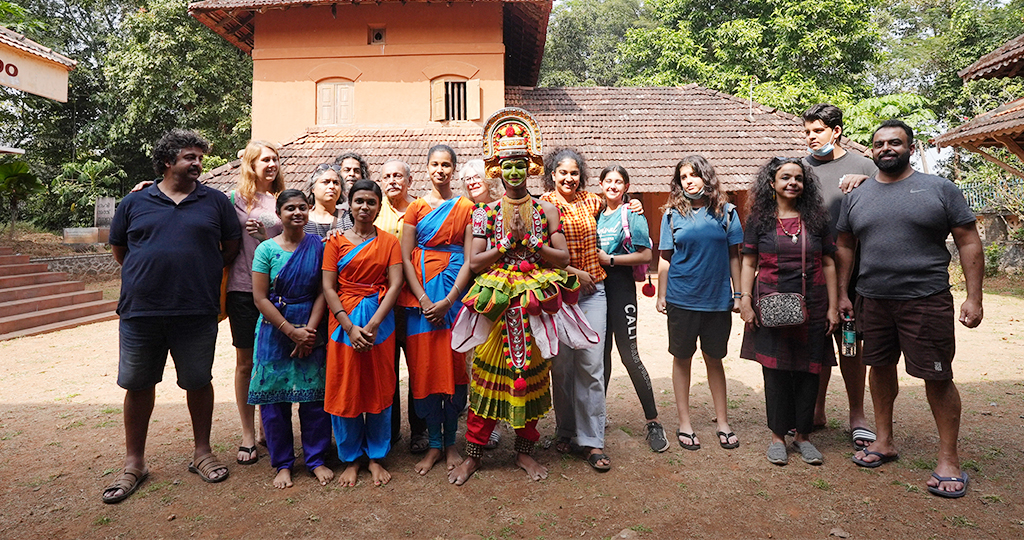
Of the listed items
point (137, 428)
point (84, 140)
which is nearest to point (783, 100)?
point (137, 428)

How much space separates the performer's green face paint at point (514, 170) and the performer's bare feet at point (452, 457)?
1671mm

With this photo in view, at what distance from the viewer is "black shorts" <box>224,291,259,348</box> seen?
3.51m

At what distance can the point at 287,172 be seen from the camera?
37.9ft

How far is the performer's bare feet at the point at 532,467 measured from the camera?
10.9ft

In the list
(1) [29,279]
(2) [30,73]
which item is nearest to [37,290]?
(1) [29,279]

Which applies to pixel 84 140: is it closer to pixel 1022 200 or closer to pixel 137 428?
pixel 137 428

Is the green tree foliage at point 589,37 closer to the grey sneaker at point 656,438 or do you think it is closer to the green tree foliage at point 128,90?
the green tree foliage at point 128,90

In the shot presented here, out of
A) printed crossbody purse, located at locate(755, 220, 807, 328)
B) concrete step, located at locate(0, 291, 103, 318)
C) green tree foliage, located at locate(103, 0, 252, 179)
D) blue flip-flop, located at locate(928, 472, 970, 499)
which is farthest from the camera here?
green tree foliage, located at locate(103, 0, 252, 179)

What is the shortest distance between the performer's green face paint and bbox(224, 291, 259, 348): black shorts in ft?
5.76

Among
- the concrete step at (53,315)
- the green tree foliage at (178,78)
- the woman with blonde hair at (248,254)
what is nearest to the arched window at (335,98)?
the concrete step at (53,315)

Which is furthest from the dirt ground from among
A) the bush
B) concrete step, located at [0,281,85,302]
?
the bush

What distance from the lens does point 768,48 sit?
19.1m

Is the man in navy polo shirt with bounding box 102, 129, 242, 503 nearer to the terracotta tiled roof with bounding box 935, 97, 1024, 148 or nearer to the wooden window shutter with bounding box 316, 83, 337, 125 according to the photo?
the terracotta tiled roof with bounding box 935, 97, 1024, 148

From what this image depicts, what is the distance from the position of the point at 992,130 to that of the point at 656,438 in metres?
8.25
